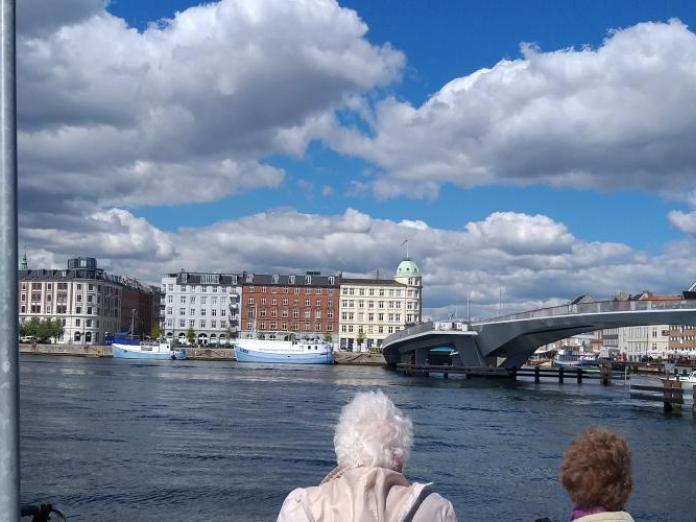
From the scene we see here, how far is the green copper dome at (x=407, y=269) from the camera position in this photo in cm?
17100

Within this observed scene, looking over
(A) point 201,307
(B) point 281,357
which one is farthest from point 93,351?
(B) point 281,357

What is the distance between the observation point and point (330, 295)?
534 ft

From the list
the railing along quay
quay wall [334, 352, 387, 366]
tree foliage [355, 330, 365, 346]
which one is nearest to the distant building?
tree foliage [355, 330, 365, 346]

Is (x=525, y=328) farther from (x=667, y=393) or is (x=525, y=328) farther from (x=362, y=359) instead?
(x=362, y=359)

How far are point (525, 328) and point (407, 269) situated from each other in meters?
93.5

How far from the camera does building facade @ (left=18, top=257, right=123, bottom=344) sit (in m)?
160

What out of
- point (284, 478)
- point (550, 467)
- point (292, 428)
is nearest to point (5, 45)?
point (284, 478)

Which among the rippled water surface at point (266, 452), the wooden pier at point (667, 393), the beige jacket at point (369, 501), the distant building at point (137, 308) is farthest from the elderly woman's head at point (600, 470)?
the distant building at point (137, 308)

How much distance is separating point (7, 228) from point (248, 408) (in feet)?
132

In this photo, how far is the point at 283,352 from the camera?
129m

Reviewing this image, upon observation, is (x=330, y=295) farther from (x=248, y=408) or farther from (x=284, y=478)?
(x=284, y=478)

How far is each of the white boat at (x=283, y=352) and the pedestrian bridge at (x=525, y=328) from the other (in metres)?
15.3

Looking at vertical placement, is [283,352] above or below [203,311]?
below

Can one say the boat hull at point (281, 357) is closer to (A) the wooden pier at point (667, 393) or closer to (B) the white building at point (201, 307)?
(B) the white building at point (201, 307)
